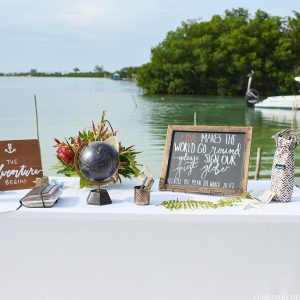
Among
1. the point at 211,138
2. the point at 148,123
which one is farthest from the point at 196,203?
the point at 148,123

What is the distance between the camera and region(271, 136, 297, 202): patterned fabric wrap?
7.36 ft

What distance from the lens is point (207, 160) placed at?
2.45m

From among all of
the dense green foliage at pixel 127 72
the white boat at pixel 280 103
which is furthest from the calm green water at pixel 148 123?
the dense green foliage at pixel 127 72

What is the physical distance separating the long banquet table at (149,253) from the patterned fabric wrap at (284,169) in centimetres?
14

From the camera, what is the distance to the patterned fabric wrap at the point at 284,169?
2.24m

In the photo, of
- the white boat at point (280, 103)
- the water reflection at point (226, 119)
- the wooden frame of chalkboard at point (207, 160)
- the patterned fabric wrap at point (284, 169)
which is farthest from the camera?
the white boat at point (280, 103)

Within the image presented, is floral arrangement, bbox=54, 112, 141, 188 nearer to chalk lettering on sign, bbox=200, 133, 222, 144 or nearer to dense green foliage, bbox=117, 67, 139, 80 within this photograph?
chalk lettering on sign, bbox=200, 133, 222, 144

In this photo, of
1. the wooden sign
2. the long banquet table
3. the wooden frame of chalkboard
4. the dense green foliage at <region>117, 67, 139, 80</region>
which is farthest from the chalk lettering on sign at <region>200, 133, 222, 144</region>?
the dense green foliage at <region>117, 67, 139, 80</region>

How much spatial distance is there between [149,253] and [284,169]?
656 mm

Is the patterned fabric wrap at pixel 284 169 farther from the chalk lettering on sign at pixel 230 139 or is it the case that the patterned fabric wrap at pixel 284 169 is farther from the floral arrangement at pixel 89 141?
the floral arrangement at pixel 89 141

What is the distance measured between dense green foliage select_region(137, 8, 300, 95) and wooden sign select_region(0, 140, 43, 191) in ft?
144

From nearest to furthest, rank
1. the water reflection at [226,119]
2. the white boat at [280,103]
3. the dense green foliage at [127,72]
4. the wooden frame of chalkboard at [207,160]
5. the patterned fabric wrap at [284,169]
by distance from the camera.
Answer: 1. the patterned fabric wrap at [284,169]
2. the wooden frame of chalkboard at [207,160]
3. the water reflection at [226,119]
4. the white boat at [280,103]
5. the dense green foliage at [127,72]

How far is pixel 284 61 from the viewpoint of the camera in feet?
152

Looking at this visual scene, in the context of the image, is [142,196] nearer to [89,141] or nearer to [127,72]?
[89,141]
